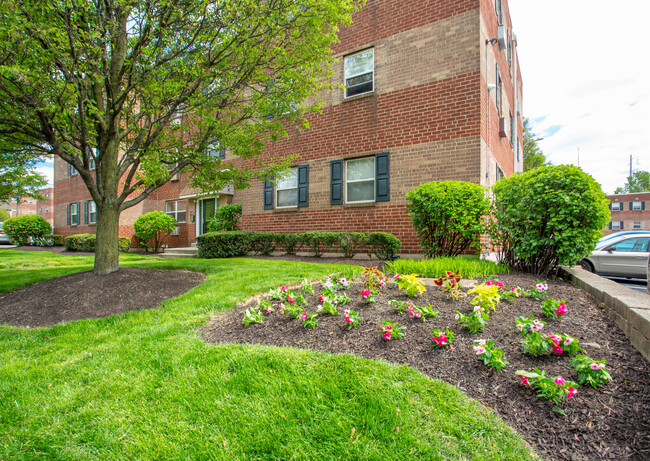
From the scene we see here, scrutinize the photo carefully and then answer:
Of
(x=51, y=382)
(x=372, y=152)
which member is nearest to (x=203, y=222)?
(x=372, y=152)

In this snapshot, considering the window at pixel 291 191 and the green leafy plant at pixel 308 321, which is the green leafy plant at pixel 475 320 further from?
the window at pixel 291 191

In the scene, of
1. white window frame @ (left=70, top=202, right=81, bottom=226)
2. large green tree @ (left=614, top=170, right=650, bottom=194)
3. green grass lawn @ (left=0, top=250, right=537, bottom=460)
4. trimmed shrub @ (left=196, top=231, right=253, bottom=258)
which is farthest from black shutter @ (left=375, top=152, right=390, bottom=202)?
large green tree @ (left=614, top=170, right=650, bottom=194)

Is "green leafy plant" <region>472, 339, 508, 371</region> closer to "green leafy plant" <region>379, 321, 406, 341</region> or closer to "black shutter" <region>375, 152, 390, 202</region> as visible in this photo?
"green leafy plant" <region>379, 321, 406, 341</region>

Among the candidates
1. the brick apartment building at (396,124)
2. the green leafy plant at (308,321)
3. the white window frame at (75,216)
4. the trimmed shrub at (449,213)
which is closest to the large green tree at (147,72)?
the brick apartment building at (396,124)

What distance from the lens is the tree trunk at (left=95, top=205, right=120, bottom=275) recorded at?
18.0ft

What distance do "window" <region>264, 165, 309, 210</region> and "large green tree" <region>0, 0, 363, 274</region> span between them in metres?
3.69

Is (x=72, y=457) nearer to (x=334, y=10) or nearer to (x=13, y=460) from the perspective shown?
(x=13, y=460)

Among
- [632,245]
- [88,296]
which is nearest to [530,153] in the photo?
[632,245]

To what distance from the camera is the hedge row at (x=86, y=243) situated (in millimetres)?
15086

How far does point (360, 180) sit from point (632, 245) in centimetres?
750

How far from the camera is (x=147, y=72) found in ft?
15.7

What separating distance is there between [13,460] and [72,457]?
314mm

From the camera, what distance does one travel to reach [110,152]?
5.67m

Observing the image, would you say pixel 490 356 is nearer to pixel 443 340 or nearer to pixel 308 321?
pixel 443 340
